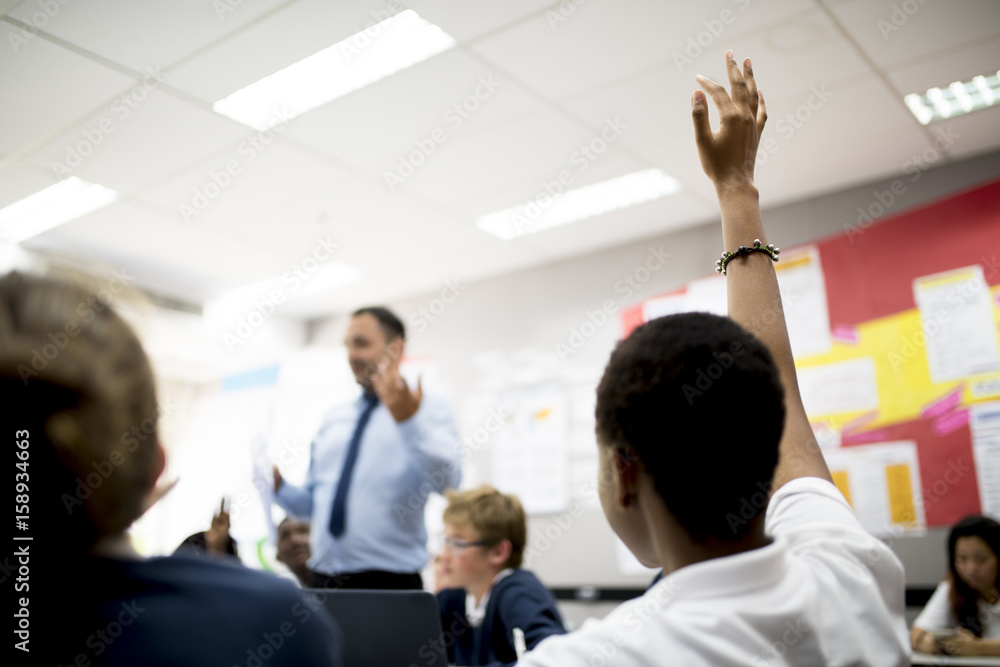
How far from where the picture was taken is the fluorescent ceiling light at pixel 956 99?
125 inches

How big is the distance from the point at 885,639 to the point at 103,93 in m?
3.35

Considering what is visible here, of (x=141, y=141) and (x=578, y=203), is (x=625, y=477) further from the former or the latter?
(x=578, y=203)

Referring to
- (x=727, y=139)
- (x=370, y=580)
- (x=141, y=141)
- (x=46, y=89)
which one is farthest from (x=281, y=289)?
(x=727, y=139)

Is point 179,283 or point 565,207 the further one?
point 179,283

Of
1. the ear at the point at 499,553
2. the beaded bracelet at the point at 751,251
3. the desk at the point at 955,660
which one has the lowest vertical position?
the desk at the point at 955,660

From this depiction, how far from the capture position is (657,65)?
9.83ft

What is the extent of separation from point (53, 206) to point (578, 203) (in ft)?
9.23

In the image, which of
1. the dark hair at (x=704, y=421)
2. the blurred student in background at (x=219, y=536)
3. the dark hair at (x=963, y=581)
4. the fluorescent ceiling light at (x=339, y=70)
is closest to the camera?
the dark hair at (x=704, y=421)

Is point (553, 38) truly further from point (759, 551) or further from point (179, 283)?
point (179, 283)

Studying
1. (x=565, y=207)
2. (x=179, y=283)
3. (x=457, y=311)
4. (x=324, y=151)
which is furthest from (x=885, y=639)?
(x=179, y=283)

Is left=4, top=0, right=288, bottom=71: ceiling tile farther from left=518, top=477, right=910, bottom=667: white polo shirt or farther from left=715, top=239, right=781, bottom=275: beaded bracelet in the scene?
left=518, top=477, right=910, bottom=667: white polo shirt

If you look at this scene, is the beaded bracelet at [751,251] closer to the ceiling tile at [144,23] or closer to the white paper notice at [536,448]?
the ceiling tile at [144,23]

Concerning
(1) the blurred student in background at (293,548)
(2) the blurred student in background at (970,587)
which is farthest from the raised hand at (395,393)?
(2) the blurred student in background at (970,587)

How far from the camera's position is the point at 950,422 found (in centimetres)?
355
